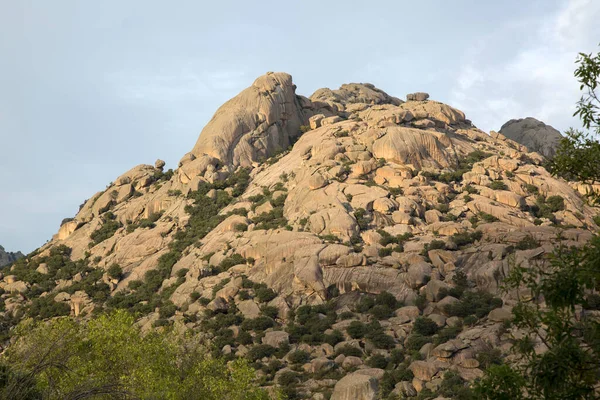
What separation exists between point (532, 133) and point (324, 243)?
81.3m

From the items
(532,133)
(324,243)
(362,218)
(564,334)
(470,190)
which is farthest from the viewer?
(532,133)

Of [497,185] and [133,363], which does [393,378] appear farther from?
[497,185]

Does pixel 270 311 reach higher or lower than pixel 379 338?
higher

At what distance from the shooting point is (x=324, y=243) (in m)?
76.1

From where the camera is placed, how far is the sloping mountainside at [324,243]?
61062 millimetres

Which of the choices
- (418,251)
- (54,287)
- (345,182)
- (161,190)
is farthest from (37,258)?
(418,251)

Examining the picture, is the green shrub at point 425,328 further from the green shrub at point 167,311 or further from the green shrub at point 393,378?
the green shrub at point 167,311

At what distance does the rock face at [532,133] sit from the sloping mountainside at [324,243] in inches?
752

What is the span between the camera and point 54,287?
91375 mm

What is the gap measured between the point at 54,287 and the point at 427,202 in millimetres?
54420

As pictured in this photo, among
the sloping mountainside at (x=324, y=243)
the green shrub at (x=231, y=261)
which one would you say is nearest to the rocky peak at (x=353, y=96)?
the sloping mountainside at (x=324, y=243)

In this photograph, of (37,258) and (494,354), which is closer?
(494,354)

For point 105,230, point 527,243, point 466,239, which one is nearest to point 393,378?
point 527,243

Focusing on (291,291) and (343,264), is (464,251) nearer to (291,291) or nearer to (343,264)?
(343,264)
